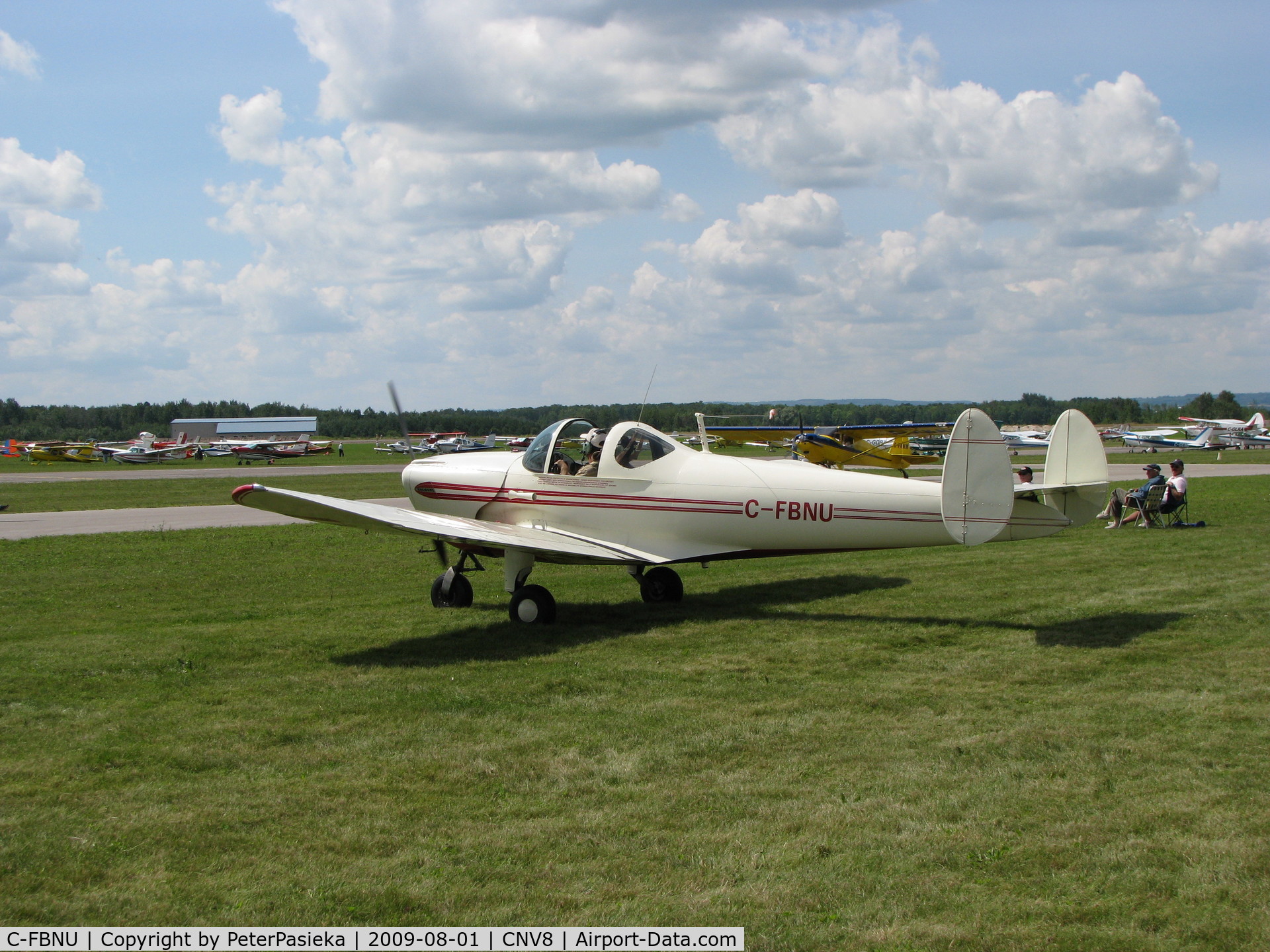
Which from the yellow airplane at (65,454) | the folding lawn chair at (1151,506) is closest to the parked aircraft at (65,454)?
the yellow airplane at (65,454)

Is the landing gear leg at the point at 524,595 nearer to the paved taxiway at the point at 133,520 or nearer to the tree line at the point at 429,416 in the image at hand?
the paved taxiway at the point at 133,520

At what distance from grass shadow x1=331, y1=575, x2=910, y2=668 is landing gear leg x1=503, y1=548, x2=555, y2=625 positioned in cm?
9

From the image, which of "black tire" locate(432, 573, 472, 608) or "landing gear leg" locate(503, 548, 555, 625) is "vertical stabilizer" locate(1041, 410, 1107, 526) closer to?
"landing gear leg" locate(503, 548, 555, 625)

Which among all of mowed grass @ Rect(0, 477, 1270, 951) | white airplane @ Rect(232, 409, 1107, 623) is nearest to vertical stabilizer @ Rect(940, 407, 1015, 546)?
white airplane @ Rect(232, 409, 1107, 623)

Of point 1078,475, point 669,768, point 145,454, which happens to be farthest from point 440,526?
point 145,454

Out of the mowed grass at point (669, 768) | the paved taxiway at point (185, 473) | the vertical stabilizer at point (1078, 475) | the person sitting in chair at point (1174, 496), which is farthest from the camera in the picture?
the paved taxiway at point (185, 473)

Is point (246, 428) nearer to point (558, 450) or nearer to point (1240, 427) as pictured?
point (1240, 427)

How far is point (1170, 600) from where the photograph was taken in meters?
9.43

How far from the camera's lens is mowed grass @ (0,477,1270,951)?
11.6 feet

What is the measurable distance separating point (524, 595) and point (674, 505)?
5.75 ft

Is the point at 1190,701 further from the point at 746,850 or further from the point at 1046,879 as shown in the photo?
the point at 746,850

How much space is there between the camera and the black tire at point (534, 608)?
914 cm

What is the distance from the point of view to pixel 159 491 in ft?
105

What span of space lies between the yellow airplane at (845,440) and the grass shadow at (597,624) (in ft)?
79.8
